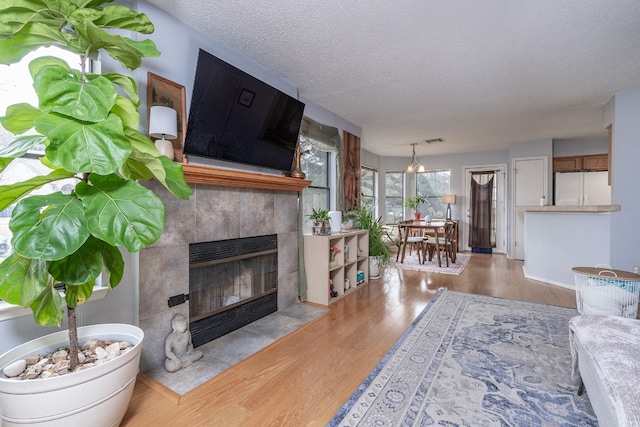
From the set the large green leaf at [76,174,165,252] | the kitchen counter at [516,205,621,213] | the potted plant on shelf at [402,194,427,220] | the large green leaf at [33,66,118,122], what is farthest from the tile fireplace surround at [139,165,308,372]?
the potted plant on shelf at [402,194,427,220]

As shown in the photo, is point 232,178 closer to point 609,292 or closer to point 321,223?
point 321,223

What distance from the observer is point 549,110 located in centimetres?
408

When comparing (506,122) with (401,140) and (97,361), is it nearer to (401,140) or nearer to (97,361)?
(401,140)

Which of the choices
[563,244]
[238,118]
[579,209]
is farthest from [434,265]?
[238,118]

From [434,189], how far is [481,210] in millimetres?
1223

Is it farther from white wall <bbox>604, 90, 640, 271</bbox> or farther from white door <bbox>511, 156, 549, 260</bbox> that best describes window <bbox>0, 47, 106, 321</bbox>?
white door <bbox>511, 156, 549, 260</bbox>

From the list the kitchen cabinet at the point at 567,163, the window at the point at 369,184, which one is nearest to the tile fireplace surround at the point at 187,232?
the window at the point at 369,184

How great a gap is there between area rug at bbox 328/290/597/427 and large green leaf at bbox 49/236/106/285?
1303 mm

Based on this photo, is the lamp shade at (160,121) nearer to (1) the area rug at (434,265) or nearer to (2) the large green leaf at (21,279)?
(2) the large green leaf at (21,279)

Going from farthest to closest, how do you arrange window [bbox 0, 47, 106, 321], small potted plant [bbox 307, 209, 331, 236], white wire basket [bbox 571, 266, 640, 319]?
small potted plant [bbox 307, 209, 331, 236], white wire basket [bbox 571, 266, 640, 319], window [bbox 0, 47, 106, 321]

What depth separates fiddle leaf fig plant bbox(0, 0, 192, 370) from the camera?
3.19ft

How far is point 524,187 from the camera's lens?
6.05 metres

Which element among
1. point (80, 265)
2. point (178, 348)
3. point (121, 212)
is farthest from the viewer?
point (178, 348)

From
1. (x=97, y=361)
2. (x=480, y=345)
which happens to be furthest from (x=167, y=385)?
(x=480, y=345)
